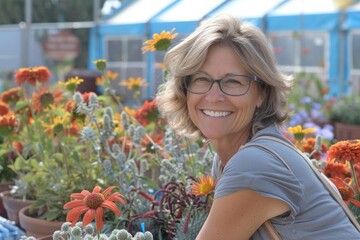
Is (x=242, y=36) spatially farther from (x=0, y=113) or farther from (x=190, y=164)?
(x=0, y=113)

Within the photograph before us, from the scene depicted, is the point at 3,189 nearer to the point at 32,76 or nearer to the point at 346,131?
the point at 32,76

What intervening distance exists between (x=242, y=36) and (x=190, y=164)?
0.73 metres

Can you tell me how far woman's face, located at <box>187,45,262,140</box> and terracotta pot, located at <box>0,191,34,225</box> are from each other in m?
0.94

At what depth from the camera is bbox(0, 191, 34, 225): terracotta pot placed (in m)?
2.31

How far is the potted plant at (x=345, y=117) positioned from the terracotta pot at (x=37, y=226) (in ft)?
13.4

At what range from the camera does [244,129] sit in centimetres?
160

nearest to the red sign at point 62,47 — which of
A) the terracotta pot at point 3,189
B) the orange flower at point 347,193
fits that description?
the terracotta pot at point 3,189

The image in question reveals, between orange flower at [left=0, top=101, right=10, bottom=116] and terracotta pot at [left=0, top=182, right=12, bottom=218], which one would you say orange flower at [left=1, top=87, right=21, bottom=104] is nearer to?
orange flower at [left=0, top=101, right=10, bottom=116]

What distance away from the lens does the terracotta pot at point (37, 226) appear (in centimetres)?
201

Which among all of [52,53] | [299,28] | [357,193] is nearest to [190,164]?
[357,193]

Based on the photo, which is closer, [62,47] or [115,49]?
[62,47]

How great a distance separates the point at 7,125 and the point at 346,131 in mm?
3973

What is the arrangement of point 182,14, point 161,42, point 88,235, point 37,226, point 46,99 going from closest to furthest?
1. point 88,235
2. point 37,226
3. point 161,42
4. point 46,99
5. point 182,14

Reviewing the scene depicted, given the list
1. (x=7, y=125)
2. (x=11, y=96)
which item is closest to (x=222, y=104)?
(x=7, y=125)
